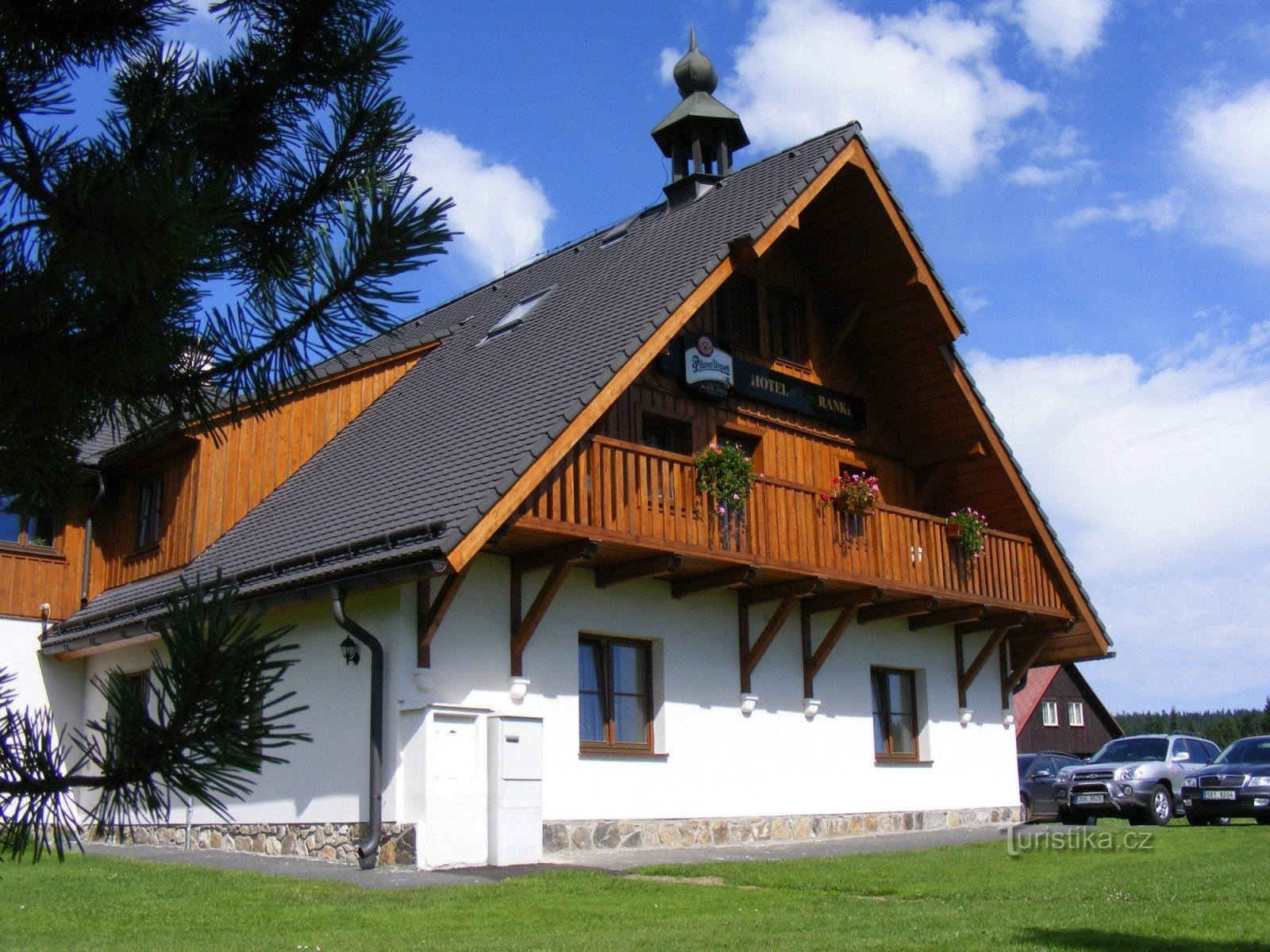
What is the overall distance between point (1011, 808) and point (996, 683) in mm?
1922

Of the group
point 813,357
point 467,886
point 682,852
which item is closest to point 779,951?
point 467,886

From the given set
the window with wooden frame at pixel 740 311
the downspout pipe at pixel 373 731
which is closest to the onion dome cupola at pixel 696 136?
the window with wooden frame at pixel 740 311

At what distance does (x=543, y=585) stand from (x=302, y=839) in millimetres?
3520

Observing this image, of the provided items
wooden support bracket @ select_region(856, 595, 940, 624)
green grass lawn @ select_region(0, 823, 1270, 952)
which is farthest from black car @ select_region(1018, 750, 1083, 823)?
green grass lawn @ select_region(0, 823, 1270, 952)

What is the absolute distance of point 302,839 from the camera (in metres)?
13.2

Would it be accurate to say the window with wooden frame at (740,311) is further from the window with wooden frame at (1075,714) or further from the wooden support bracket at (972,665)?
the window with wooden frame at (1075,714)

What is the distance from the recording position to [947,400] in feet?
62.4

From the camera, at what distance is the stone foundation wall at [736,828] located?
1386 cm

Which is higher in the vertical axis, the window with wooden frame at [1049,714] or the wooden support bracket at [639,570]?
the wooden support bracket at [639,570]

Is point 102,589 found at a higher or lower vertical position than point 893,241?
lower

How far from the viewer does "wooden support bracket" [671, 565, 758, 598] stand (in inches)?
587

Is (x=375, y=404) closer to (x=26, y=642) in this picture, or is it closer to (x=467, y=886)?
(x=26, y=642)

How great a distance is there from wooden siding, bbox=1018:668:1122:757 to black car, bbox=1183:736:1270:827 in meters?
24.5

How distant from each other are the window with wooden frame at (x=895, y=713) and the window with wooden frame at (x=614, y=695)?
4.42 metres
